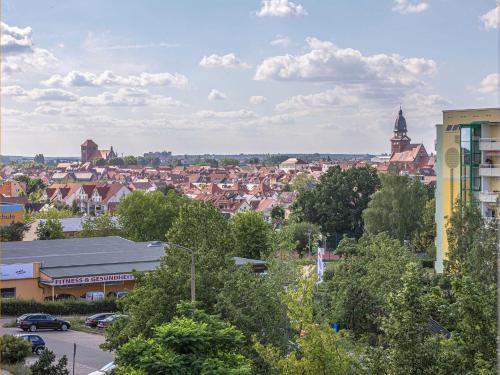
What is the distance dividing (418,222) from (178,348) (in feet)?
135

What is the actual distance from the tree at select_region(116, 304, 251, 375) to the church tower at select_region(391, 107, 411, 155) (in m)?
149

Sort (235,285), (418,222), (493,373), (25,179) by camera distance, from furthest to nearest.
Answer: (25,179) < (418,222) < (235,285) < (493,373)

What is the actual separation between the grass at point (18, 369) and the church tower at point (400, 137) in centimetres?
14216

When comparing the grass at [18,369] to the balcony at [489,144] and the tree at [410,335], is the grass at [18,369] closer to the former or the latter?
the tree at [410,335]

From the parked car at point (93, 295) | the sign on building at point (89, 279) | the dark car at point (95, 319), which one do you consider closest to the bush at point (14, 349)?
the dark car at point (95, 319)

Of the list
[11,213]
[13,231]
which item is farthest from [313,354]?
[11,213]

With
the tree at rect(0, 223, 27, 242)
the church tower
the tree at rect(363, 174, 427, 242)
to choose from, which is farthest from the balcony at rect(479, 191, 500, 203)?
the church tower

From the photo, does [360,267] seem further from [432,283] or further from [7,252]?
[7,252]

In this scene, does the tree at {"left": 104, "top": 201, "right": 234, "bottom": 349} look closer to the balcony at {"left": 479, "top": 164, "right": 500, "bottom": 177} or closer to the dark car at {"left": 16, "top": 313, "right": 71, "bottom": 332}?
the dark car at {"left": 16, "top": 313, "right": 71, "bottom": 332}

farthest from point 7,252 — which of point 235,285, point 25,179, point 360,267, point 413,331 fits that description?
point 25,179

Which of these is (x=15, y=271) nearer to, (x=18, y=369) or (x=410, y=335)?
(x=18, y=369)

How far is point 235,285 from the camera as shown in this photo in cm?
1831

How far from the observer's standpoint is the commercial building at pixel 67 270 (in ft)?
113

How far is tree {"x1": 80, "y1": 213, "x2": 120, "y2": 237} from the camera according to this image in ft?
175
